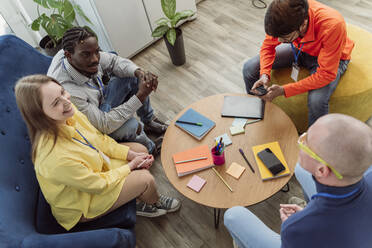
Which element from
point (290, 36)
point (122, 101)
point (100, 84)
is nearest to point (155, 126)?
point (122, 101)

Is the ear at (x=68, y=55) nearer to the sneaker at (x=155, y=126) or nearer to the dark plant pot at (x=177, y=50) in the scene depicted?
the sneaker at (x=155, y=126)

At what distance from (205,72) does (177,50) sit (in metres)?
0.39

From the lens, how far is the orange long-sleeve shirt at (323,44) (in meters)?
1.70

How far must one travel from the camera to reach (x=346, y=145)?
86cm

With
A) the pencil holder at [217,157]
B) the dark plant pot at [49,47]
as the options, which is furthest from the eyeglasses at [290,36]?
the dark plant pot at [49,47]

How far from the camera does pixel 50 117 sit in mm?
1408

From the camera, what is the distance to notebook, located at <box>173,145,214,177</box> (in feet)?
5.47

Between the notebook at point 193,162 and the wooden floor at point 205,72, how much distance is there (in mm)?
527

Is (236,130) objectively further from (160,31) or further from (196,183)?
(160,31)

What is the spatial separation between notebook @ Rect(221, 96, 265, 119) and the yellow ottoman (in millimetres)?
361

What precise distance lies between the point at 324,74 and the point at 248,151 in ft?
2.45

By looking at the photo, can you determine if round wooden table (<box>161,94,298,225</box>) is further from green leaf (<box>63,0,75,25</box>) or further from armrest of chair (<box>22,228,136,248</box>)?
green leaf (<box>63,0,75,25</box>)

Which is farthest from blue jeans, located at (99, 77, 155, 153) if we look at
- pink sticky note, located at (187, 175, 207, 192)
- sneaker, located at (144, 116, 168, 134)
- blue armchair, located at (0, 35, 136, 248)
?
pink sticky note, located at (187, 175, 207, 192)

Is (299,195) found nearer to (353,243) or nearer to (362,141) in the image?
(353,243)
